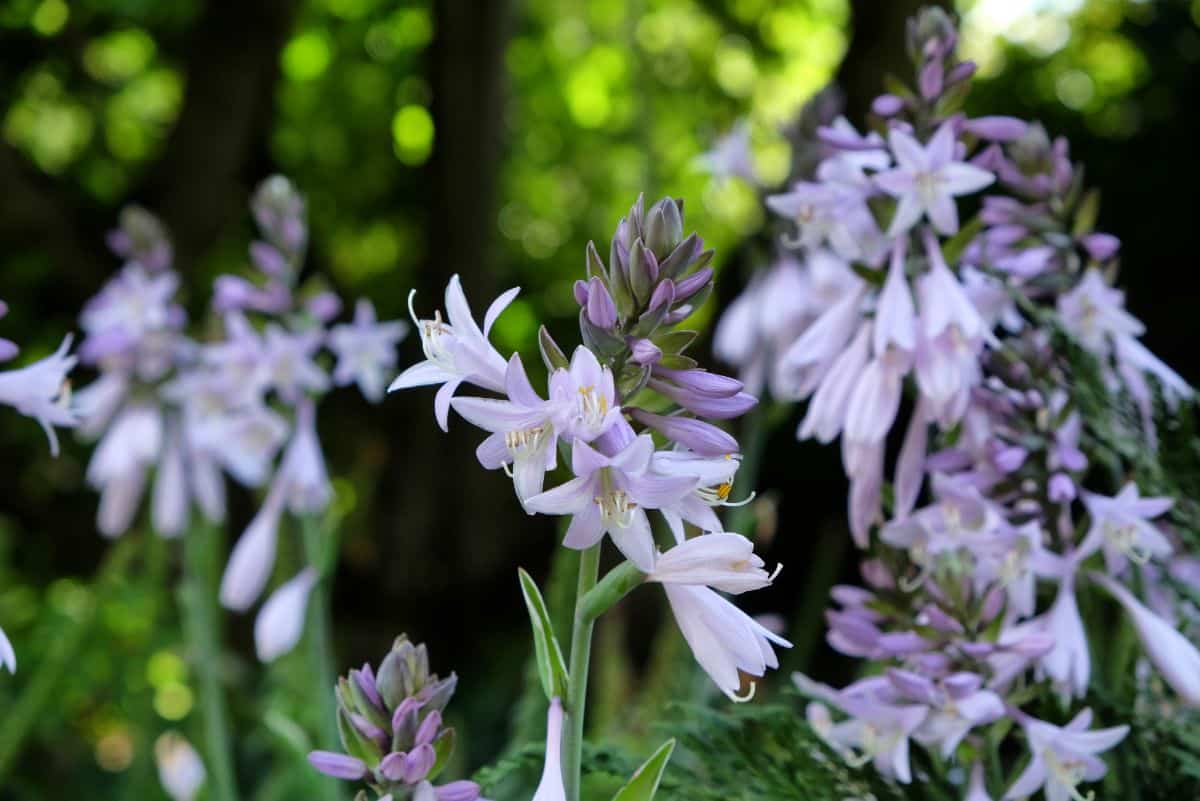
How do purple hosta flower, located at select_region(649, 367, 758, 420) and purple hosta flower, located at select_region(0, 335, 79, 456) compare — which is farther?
purple hosta flower, located at select_region(0, 335, 79, 456)

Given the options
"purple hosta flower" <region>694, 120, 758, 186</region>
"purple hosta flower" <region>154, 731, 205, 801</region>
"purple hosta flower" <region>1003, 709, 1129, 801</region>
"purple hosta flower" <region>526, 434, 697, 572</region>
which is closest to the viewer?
"purple hosta flower" <region>526, 434, 697, 572</region>

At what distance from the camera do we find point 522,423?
0.47 m

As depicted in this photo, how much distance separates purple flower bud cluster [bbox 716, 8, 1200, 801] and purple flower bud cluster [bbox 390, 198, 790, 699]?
204 mm

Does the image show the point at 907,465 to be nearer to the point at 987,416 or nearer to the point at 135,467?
the point at 987,416

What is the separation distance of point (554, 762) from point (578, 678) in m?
0.03

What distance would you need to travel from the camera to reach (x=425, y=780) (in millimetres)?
473

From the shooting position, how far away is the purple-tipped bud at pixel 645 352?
463 mm

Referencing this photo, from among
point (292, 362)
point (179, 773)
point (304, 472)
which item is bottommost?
point (179, 773)

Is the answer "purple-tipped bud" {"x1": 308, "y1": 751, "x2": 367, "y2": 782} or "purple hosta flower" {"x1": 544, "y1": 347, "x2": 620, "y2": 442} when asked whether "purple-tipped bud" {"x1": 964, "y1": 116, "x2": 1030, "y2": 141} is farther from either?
"purple-tipped bud" {"x1": 308, "y1": 751, "x2": 367, "y2": 782}

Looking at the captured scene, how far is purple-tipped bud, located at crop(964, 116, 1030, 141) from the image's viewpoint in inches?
31.8

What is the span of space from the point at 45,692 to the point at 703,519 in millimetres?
1209

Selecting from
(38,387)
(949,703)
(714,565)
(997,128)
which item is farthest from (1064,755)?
(38,387)

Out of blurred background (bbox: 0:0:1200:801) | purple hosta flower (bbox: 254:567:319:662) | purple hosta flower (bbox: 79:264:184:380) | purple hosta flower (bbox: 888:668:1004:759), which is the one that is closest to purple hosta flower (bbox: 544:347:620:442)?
purple hosta flower (bbox: 888:668:1004:759)

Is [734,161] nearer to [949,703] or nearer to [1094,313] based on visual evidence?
[1094,313]
